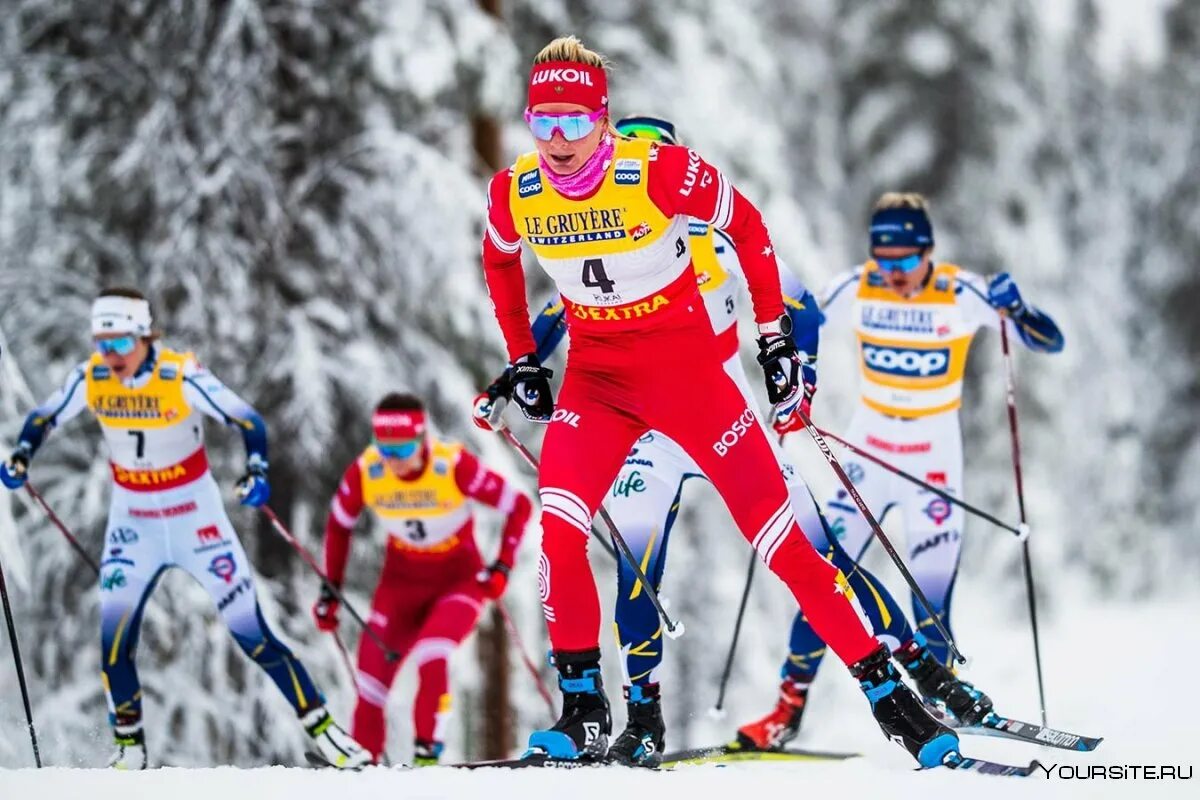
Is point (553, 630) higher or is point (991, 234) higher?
point (991, 234)

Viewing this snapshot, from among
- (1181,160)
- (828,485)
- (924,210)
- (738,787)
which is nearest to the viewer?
(738,787)

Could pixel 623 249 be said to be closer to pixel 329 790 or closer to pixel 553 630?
pixel 553 630

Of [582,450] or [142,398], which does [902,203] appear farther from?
[142,398]

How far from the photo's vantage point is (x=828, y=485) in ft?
45.5

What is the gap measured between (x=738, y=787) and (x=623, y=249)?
1.96m

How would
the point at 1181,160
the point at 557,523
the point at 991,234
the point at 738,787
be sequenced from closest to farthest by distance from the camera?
the point at 738,787, the point at 557,523, the point at 991,234, the point at 1181,160

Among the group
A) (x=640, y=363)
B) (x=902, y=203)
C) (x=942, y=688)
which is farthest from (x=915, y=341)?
(x=640, y=363)

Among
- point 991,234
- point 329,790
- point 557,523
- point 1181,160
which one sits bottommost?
point 329,790

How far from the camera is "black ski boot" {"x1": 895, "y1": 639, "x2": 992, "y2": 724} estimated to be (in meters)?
6.19

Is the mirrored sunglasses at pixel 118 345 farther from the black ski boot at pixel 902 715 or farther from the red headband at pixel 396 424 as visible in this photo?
the black ski boot at pixel 902 715

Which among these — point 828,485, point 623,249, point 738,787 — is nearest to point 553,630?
point 738,787

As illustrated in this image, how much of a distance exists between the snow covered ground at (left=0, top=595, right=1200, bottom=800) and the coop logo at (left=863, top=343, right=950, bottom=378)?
1.97m

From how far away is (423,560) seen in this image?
350 inches

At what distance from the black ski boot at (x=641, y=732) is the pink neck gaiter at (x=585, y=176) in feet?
7.05
